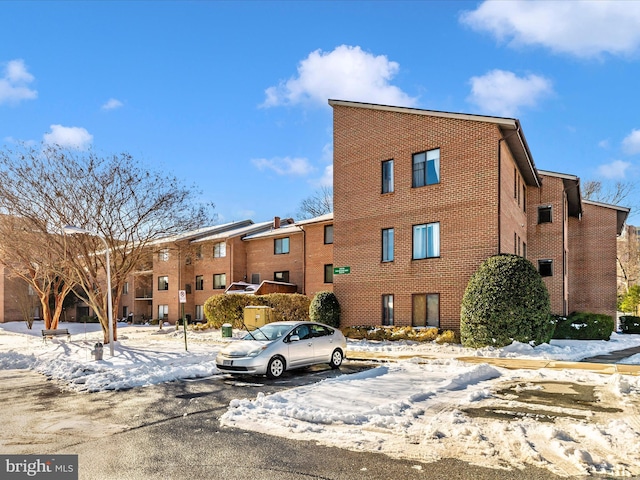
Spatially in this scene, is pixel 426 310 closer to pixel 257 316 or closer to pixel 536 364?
pixel 536 364

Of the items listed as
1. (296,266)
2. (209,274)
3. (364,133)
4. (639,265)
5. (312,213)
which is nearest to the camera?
(364,133)

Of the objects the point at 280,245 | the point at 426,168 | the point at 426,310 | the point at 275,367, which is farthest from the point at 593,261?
the point at 275,367

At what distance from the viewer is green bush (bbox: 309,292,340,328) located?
2447 centimetres

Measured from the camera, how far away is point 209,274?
43.2 meters

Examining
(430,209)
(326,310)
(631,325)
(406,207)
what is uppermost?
(406,207)

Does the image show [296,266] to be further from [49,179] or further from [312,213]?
[312,213]

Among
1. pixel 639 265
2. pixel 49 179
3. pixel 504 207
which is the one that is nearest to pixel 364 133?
pixel 504 207

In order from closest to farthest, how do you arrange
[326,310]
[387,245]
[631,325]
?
1. [387,245]
2. [326,310]
3. [631,325]

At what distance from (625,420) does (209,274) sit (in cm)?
3791

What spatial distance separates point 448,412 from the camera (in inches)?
344

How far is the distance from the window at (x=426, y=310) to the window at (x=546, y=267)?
9.10 meters

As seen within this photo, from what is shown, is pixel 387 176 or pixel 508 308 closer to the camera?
pixel 508 308

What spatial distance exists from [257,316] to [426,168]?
13.2 metres

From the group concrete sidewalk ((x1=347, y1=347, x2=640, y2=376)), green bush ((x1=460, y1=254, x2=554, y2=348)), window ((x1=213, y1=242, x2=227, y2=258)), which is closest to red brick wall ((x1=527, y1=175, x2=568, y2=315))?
concrete sidewalk ((x1=347, y1=347, x2=640, y2=376))
